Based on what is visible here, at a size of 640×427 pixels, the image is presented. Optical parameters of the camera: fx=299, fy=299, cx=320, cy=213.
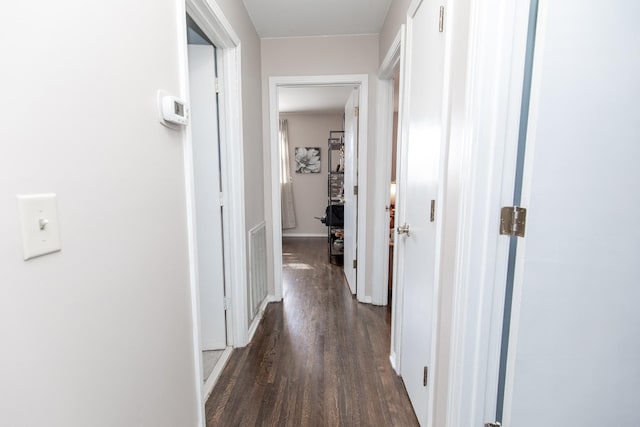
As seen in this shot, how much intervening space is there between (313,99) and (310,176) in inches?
64.1

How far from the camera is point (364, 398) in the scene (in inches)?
64.6

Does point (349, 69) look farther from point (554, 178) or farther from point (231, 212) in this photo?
point (554, 178)

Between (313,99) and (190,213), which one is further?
(313,99)

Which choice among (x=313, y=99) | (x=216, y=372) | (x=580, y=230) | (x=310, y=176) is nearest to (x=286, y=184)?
(x=310, y=176)

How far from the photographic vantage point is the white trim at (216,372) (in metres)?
1.68


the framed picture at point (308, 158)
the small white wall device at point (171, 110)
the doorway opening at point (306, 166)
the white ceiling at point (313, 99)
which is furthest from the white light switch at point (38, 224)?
the framed picture at point (308, 158)

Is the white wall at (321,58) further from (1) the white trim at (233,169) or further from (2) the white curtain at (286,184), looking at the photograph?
(2) the white curtain at (286,184)

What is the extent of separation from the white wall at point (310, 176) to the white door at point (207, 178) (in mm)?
3894

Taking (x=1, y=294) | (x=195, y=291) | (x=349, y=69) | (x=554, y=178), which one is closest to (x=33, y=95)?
(x=1, y=294)

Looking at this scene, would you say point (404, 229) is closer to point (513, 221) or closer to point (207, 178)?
point (513, 221)

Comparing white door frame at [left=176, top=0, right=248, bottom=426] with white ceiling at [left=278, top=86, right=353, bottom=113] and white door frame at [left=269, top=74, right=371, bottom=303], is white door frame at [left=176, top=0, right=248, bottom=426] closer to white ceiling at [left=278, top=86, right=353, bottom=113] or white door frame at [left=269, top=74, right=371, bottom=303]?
white door frame at [left=269, top=74, right=371, bottom=303]

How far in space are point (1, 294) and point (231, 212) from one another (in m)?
1.45

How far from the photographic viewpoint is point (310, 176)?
19.1 feet

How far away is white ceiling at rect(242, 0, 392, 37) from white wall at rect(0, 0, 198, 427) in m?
1.30
